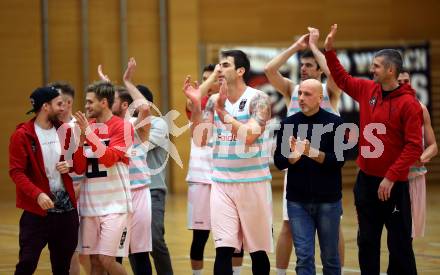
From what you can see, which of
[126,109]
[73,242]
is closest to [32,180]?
[73,242]

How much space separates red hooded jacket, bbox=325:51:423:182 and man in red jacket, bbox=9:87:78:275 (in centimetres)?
258

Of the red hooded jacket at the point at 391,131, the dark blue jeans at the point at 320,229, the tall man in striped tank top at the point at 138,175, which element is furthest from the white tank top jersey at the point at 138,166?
the red hooded jacket at the point at 391,131

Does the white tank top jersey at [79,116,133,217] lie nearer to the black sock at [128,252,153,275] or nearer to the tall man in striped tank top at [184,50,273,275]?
the black sock at [128,252,153,275]

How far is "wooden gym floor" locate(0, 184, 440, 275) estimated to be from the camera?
10906mm

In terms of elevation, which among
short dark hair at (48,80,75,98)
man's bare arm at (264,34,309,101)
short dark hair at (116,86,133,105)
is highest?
man's bare arm at (264,34,309,101)

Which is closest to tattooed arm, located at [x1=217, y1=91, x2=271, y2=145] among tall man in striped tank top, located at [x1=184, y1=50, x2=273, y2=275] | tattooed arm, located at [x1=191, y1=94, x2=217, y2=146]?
tall man in striped tank top, located at [x1=184, y1=50, x2=273, y2=275]

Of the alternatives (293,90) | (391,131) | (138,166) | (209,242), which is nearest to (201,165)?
(138,166)

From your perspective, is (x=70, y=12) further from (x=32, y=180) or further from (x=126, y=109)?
(x=32, y=180)

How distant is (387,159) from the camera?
837 cm

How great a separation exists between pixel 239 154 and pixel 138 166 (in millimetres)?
1075

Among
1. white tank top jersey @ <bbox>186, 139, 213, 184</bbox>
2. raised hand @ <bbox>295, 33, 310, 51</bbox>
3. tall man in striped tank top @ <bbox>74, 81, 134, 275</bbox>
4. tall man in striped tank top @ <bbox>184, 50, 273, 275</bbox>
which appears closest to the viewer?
tall man in striped tank top @ <bbox>74, 81, 134, 275</bbox>

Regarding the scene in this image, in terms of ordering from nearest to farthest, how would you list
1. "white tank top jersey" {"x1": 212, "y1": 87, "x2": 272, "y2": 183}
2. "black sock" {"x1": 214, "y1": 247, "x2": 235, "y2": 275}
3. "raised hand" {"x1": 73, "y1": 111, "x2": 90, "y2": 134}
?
"raised hand" {"x1": 73, "y1": 111, "x2": 90, "y2": 134} < "black sock" {"x1": 214, "y1": 247, "x2": 235, "y2": 275} < "white tank top jersey" {"x1": 212, "y1": 87, "x2": 272, "y2": 183}

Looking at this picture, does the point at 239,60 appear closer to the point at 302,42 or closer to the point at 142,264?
the point at 302,42

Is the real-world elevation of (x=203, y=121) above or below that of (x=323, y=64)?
below
